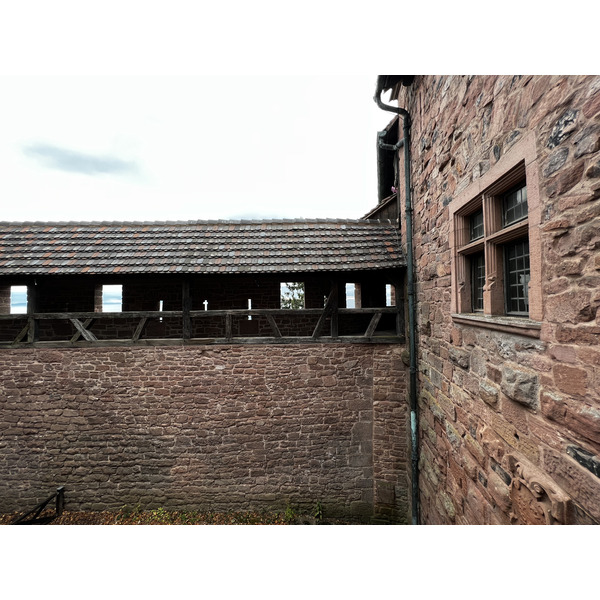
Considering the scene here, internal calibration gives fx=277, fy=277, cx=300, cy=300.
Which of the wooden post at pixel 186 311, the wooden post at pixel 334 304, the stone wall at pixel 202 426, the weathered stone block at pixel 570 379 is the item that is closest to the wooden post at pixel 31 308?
the stone wall at pixel 202 426

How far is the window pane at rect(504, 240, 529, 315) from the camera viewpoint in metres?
2.22

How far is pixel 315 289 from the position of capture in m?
6.64

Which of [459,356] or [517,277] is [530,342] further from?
[459,356]

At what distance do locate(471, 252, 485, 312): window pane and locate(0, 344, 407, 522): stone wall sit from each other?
8.16ft

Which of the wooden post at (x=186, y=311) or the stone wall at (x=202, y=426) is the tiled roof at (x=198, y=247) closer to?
the wooden post at (x=186, y=311)

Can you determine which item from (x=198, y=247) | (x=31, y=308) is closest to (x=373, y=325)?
(x=198, y=247)

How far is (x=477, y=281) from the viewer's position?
305 centimetres

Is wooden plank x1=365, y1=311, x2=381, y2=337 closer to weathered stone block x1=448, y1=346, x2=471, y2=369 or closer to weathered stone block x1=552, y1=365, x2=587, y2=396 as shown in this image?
weathered stone block x1=448, y1=346, x2=471, y2=369

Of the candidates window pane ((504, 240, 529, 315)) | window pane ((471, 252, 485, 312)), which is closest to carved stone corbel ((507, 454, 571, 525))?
window pane ((504, 240, 529, 315))

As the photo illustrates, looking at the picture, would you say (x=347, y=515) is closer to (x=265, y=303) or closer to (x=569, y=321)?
(x=265, y=303)

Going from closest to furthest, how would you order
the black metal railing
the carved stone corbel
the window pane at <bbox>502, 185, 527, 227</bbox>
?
1. the carved stone corbel
2. the window pane at <bbox>502, 185, 527, 227</bbox>
3. the black metal railing

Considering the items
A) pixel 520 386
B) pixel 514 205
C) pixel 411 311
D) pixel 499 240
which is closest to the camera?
pixel 520 386

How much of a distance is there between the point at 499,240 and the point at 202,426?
18.2 ft

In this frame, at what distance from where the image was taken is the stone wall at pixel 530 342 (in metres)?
1.56
